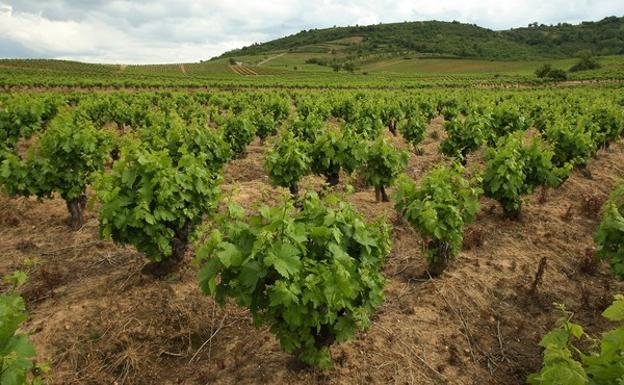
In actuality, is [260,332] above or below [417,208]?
below

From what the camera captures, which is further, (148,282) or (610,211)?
(148,282)

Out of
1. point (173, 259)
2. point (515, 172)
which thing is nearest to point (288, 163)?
point (173, 259)

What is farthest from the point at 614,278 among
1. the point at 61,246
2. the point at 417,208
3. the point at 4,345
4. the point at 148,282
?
the point at 61,246

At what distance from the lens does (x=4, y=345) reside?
9.78 feet

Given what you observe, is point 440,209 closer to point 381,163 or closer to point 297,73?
point 381,163

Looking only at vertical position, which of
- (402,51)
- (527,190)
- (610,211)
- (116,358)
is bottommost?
(116,358)

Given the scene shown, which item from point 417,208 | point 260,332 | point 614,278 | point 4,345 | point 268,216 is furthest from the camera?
point 614,278

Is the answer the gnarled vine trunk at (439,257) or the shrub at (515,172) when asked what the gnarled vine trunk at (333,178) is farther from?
the gnarled vine trunk at (439,257)

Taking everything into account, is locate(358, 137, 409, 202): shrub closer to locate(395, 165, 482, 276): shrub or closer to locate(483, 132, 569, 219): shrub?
locate(483, 132, 569, 219): shrub

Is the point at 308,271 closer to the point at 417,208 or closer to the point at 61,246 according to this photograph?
the point at 417,208

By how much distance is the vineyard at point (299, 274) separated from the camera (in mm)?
4281

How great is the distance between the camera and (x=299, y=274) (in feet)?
13.9

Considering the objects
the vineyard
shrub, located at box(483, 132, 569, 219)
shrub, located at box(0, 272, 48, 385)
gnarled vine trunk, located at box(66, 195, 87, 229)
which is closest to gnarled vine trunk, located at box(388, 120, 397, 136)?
the vineyard

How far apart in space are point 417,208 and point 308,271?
304cm
